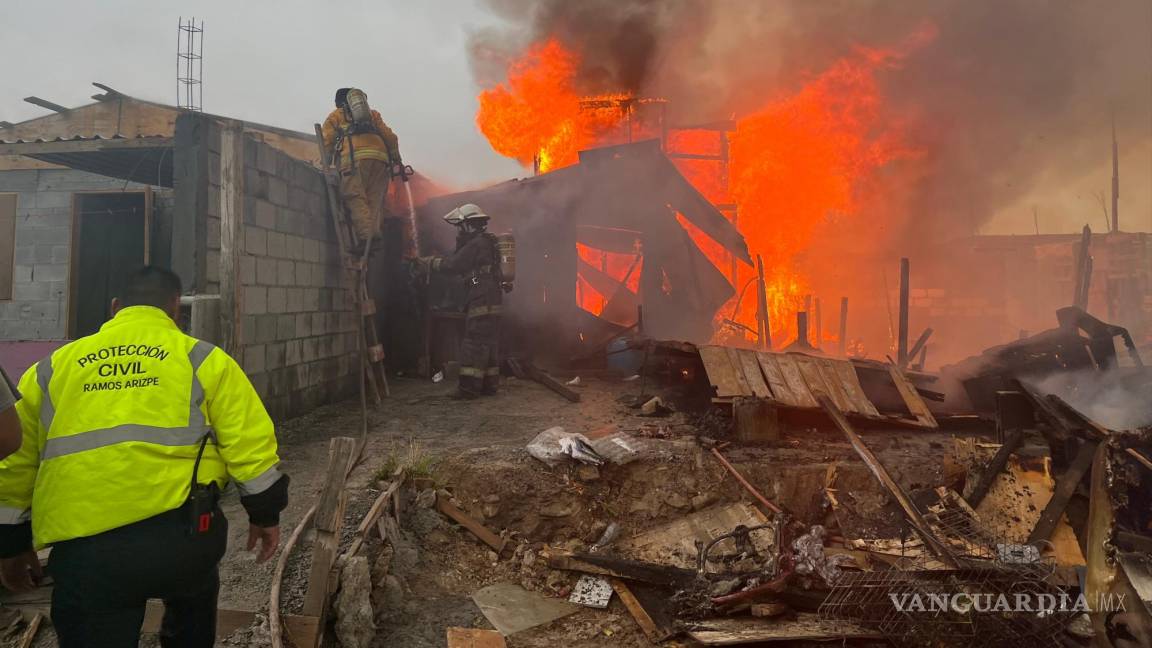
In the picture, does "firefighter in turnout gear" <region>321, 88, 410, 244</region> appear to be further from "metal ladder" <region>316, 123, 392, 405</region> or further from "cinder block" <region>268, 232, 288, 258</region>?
"cinder block" <region>268, 232, 288, 258</region>

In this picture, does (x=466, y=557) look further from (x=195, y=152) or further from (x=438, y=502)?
(x=195, y=152)

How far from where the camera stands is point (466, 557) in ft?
13.5

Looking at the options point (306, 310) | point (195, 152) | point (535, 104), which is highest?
point (535, 104)

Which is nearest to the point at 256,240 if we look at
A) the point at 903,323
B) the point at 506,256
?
the point at 506,256

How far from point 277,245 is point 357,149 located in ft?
5.87

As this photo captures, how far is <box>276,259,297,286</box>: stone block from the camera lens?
6.08 m

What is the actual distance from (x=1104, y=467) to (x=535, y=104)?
1542 cm

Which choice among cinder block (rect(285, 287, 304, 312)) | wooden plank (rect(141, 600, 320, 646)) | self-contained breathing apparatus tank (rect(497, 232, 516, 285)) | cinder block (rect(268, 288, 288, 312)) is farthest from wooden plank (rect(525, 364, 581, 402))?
wooden plank (rect(141, 600, 320, 646))

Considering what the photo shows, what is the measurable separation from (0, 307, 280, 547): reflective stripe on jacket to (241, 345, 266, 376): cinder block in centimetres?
368

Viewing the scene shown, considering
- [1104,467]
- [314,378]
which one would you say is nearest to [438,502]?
[314,378]

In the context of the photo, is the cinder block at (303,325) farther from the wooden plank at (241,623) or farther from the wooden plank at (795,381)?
the wooden plank at (795,381)

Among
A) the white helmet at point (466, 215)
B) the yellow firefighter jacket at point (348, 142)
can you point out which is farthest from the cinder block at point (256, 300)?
the white helmet at point (466, 215)

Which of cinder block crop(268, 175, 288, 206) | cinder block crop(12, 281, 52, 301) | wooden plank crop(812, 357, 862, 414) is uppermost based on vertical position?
cinder block crop(268, 175, 288, 206)

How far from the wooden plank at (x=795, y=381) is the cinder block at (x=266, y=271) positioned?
5376mm
